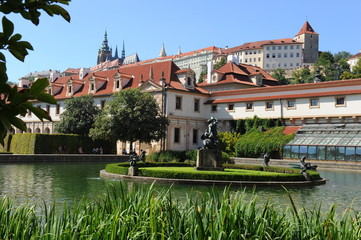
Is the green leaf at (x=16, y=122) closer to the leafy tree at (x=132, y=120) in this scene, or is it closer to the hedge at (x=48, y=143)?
the leafy tree at (x=132, y=120)

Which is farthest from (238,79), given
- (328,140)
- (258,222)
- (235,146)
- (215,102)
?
(258,222)

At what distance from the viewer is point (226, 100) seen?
52.0 metres

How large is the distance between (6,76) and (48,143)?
45.0 metres

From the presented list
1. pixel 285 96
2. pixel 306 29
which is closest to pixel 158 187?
pixel 285 96

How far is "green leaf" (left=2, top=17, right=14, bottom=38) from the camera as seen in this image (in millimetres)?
2449

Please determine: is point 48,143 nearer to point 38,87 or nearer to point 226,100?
point 226,100

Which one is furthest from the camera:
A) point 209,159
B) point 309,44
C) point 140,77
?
point 309,44

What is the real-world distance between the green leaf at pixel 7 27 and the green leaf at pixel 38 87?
1.11 ft

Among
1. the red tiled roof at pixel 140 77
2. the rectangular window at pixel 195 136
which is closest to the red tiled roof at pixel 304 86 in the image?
the rectangular window at pixel 195 136

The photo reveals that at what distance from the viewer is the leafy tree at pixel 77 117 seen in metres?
51.4

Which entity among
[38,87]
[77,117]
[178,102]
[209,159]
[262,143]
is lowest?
[209,159]

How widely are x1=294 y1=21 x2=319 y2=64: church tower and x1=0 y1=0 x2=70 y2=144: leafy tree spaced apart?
152 metres

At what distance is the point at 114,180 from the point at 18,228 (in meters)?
16.6

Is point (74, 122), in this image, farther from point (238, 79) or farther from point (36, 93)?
point (36, 93)
